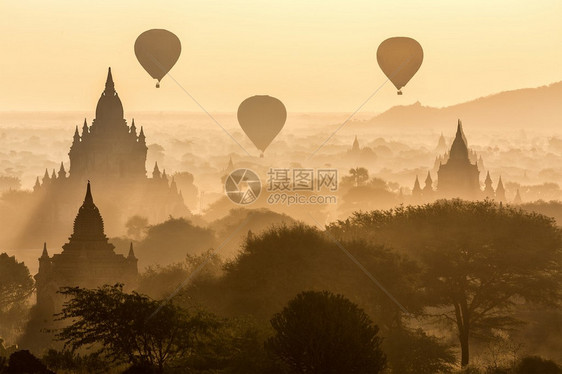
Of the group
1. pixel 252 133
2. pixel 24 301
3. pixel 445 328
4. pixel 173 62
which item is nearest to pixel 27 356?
pixel 445 328

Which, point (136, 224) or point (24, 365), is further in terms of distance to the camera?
point (136, 224)

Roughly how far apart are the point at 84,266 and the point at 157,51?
4482 centimetres

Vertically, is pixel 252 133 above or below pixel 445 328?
above

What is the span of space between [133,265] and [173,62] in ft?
136

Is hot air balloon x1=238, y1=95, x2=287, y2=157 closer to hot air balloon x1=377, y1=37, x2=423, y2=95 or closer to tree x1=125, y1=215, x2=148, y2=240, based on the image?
hot air balloon x1=377, y1=37, x2=423, y2=95

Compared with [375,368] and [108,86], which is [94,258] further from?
[108,86]

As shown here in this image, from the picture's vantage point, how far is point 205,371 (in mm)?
47719

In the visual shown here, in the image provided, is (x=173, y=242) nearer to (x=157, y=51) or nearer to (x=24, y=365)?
(x=157, y=51)

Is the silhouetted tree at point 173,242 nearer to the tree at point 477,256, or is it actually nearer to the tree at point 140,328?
the tree at point 477,256

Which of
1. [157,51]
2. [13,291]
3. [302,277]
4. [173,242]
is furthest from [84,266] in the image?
[173,242]

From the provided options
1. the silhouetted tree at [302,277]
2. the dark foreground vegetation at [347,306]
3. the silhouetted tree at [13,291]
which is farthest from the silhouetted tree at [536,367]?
the silhouetted tree at [13,291]

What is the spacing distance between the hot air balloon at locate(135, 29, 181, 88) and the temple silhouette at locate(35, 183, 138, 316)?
3605 centimetres

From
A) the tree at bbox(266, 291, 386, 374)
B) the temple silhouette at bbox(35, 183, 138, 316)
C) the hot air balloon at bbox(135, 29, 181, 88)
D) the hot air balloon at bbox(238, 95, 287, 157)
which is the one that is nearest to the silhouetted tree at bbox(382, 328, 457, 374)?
the tree at bbox(266, 291, 386, 374)

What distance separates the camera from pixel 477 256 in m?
82.4
